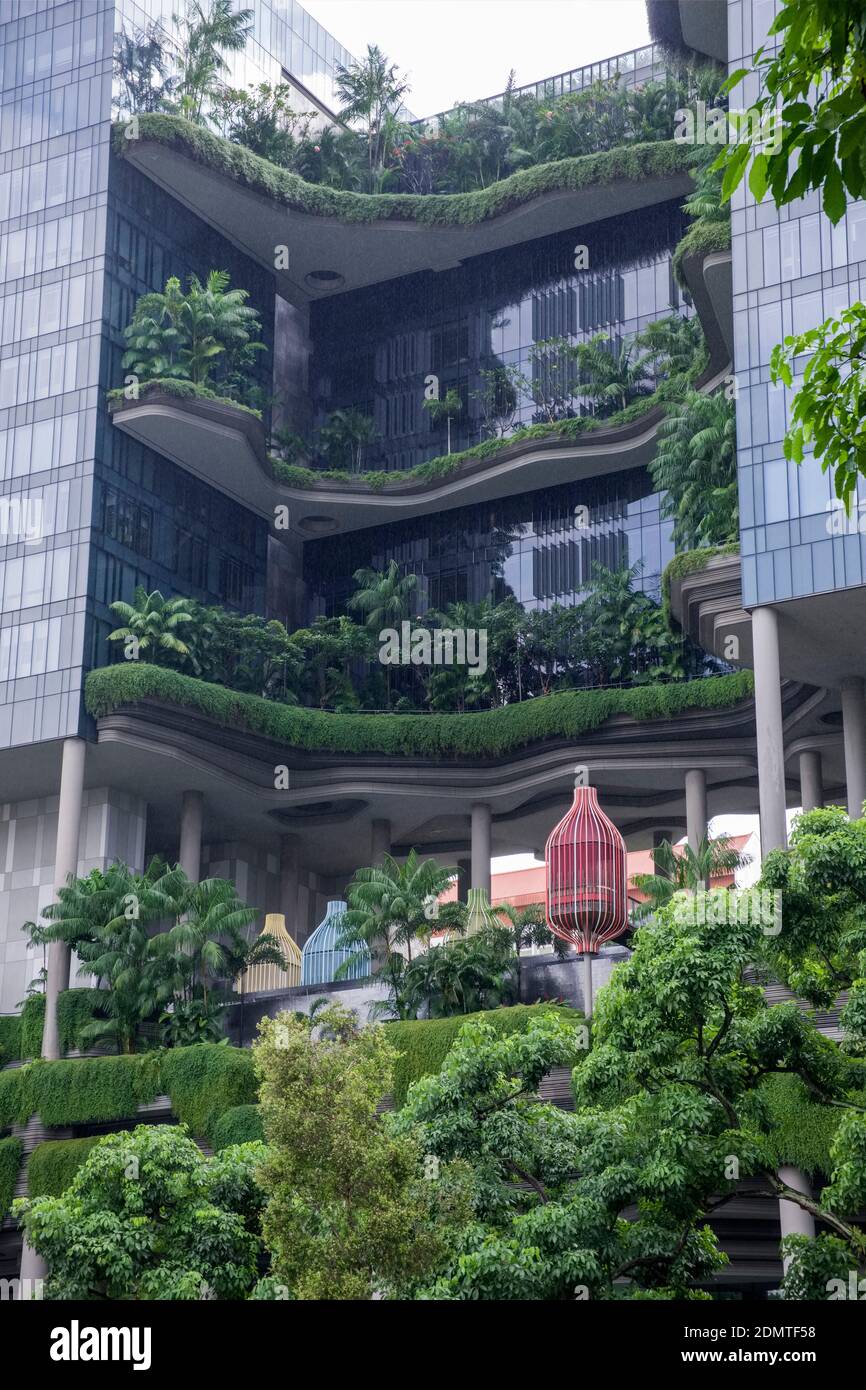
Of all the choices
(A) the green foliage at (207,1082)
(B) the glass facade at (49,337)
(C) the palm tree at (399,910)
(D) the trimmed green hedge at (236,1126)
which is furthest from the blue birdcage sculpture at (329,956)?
(B) the glass facade at (49,337)

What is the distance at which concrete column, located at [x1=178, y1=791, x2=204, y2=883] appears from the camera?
46062 mm

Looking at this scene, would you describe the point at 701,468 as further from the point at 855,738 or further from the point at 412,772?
the point at 412,772

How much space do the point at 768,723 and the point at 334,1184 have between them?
17.7 metres

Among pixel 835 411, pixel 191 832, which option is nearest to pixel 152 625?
pixel 191 832

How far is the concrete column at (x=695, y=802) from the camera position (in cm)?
4516

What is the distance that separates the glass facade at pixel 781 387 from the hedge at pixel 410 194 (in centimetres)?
948

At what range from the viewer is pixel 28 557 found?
46.6 m

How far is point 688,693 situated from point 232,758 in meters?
11.4

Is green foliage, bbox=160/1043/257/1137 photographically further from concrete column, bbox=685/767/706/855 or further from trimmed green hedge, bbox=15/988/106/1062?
concrete column, bbox=685/767/706/855

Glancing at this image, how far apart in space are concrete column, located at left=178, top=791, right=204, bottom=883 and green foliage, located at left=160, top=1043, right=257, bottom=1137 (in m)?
8.38

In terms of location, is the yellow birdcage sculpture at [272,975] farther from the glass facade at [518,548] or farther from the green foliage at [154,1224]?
the green foliage at [154,1224]

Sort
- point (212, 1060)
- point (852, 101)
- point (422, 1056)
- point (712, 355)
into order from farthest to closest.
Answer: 1. point (712, 355)
2. point (212, 1060)
3. point (422, 1056)
4. point (852, 101)
